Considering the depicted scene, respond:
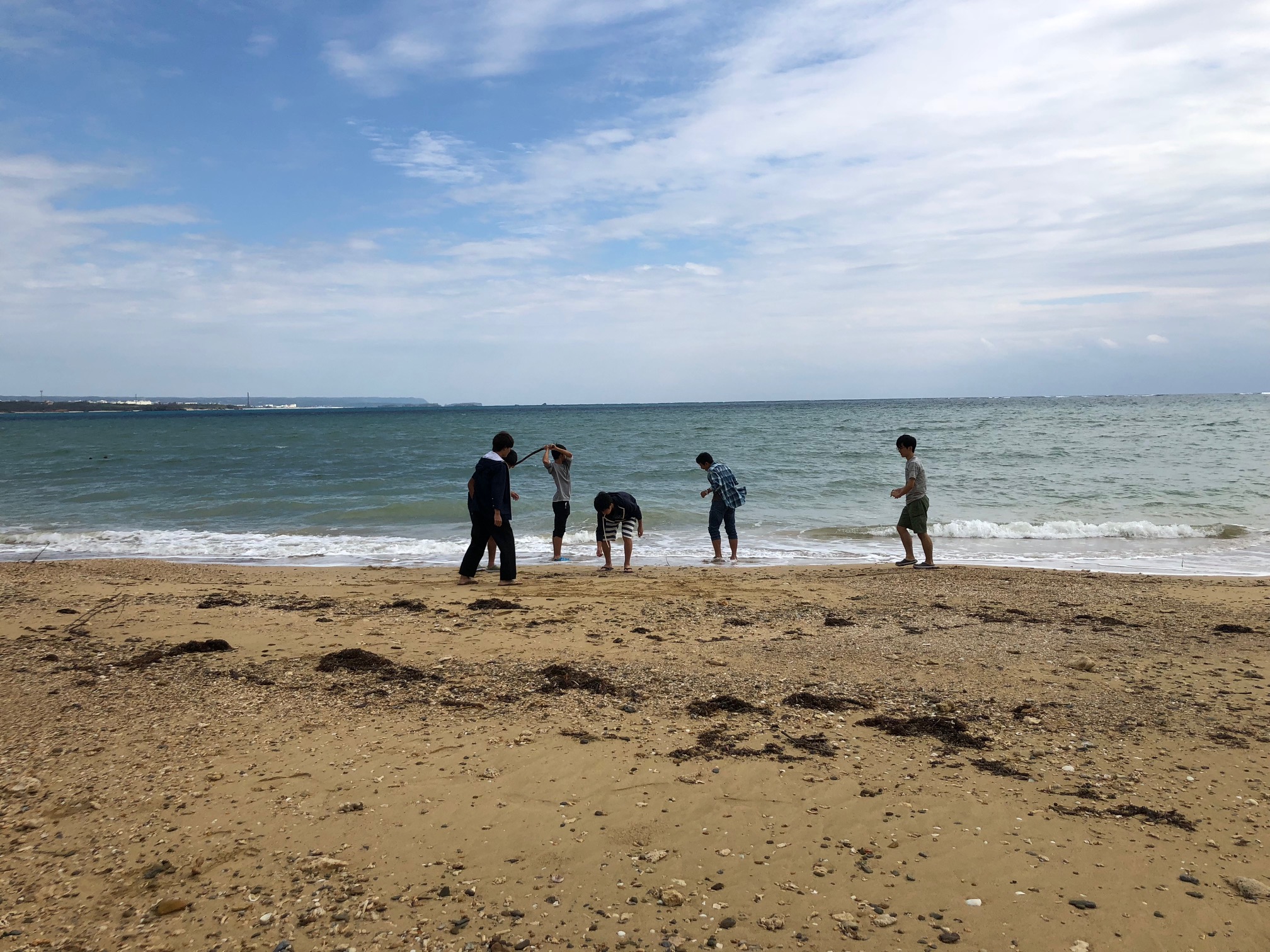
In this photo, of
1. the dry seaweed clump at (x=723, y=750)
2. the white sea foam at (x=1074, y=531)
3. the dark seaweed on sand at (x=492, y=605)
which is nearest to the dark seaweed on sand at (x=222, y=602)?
the dark seaweed on sand at (x=492, y=605)

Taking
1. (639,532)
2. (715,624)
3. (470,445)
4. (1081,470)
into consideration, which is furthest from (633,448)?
(715,624)

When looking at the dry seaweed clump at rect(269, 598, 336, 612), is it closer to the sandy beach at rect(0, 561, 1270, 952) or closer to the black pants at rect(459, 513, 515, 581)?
the sandy beach at rect(0, 561, 1270, 952)

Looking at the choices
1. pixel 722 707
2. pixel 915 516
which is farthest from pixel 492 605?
pixel 915 516

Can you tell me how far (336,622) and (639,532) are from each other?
453cm

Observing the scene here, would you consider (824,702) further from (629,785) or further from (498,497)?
(498,497)

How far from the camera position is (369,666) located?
5.33 m

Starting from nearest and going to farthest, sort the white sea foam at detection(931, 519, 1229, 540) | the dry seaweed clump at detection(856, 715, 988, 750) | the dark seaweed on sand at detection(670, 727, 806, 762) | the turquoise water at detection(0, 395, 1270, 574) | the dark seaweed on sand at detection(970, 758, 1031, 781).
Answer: the dark seaweed on sand at detection(970, 758, 1031, 781)
the dark seaweed on sand at detection(670, 727, 806, 762)
the dry seaweed clump at detection(856, 715, 988, 750)
the turquoise water at detection(0, 395, 1270, 574)
the white sea foam at detection(931, 519, 1229, 540)

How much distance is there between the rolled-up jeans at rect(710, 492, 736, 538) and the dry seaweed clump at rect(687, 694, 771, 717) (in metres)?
6.69

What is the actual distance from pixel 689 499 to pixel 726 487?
680 centimetres

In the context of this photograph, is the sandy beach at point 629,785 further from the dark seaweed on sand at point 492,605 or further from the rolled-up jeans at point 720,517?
the rolled-up jeans at point 720,517

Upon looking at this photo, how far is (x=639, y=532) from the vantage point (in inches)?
409

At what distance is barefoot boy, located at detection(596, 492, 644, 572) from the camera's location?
33.3 feet

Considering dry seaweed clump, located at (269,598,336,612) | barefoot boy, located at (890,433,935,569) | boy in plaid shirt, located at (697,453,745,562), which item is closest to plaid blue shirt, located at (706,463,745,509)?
boy in plaid shirt, located at (697,453,745,562)

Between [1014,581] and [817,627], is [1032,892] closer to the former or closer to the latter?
[817,627]
